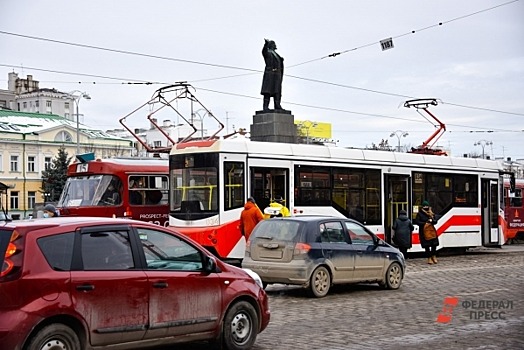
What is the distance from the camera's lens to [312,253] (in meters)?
14.3

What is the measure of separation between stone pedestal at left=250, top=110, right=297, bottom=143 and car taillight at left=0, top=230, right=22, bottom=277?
19.0m

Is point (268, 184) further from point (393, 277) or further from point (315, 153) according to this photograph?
point (393, 277)

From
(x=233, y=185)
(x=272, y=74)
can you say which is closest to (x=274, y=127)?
(x=272, y=74)

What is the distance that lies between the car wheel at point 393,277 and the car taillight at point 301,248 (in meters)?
2.51

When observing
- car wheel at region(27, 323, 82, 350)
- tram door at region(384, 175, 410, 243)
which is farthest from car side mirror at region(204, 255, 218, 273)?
tram door at region(384, 175, 410, 243)

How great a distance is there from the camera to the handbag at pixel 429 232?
2208 centimetres

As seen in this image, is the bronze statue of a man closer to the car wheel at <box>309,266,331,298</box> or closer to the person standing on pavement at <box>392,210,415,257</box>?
the person standing on pavement at <box>392,210,415,257</box>

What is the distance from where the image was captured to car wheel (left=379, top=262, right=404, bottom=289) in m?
16.0

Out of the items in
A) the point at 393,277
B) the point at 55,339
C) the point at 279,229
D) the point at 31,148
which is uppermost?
the point at 31,148

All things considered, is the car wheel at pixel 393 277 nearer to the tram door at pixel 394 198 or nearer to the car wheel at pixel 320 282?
the car wheel at pixel 320 282

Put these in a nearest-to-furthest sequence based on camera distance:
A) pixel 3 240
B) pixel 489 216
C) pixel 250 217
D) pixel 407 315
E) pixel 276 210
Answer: pixel 3 240 → pixel 407 315 → pixel 250 217 → pixel 276 210 → pixel 489 216

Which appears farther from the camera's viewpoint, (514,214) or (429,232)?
(514,214)

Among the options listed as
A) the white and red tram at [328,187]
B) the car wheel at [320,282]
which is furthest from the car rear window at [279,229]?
the white and red tram at [328,187]

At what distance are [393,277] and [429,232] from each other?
252 inches
